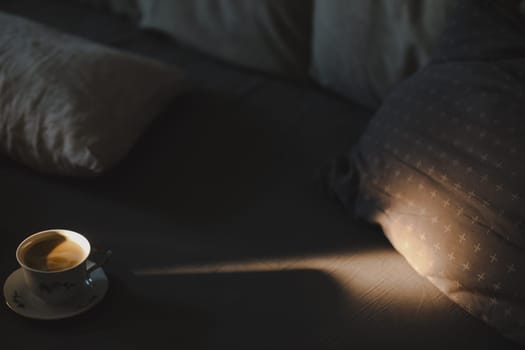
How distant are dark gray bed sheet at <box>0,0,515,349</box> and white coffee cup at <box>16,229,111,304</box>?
41 mm

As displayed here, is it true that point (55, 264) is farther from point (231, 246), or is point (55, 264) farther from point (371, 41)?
point (371, 41)

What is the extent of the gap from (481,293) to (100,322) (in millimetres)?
493

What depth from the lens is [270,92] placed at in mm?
1350

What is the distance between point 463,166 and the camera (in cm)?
86

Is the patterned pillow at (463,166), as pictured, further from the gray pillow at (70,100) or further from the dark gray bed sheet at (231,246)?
the gray pillow at (70,100)

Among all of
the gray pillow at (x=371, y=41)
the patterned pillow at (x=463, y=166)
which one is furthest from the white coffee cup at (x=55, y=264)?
the gray pillow at (x=371, y=41)

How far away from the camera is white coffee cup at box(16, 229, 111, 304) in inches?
29.4

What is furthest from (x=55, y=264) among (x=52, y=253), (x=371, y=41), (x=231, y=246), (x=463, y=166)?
(x=371, y=41)

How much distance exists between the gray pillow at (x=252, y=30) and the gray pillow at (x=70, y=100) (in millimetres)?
279

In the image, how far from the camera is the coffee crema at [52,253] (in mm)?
764

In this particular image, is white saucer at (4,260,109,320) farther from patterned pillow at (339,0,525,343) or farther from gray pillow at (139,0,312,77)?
gray pillow at (139,0,312,77)

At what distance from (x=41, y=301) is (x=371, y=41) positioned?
791 millimetres

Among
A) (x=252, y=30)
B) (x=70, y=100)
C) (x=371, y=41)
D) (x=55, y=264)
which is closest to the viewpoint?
(x=55, y=264)

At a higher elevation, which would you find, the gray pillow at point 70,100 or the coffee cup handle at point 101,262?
the gray pillow at point 70,100
